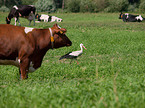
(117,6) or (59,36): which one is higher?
(117,6)

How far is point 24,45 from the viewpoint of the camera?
692 centimetres

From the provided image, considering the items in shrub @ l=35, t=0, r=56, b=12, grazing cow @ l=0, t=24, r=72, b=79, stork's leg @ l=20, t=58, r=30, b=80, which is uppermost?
shrub @ l=35, t=0, r=56, b=12

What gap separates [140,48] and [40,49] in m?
9.91

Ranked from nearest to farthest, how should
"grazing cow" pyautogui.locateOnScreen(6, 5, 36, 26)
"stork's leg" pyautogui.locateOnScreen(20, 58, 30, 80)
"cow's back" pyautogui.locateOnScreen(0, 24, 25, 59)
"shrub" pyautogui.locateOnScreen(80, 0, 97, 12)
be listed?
"cow's back" pyautogui.locateOnScreen(0, 24, 25, 59), "stork's leg" pyautogui.locateOnScreen(20, 58, 30, 80), "grazing cow" pyautogui.locateOnScreen(6, 5, 36, 26), "shrub" pyautogui.locateOnScreen(80, 0, 97, 12)

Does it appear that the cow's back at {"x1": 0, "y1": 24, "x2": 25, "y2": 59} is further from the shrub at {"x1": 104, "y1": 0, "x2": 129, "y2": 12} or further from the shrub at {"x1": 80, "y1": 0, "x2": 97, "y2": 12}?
the shrub at {"x1": 80, "y1": 0, "x2": 97, "y2": 12}

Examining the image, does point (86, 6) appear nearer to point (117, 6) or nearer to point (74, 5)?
point (74, 5)

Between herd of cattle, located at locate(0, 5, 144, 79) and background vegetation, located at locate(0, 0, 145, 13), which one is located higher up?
background vegetation, located at locate(0, 0, 145, 13)

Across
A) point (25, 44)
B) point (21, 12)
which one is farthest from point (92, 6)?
point (25, 44)

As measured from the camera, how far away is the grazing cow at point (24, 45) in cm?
686

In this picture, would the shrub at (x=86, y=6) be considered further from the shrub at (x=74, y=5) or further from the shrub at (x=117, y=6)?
the shrub at (x=117, y=6)

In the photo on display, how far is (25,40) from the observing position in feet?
22.9

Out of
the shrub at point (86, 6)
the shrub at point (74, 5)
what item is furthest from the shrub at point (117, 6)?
the shrub at point (74, 5)

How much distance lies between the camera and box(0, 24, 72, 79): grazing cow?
22.5 ft

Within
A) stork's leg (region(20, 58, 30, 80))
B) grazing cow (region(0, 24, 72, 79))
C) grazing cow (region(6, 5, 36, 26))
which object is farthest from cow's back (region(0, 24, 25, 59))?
grazing cow (region(6, 5, 36, 26))
